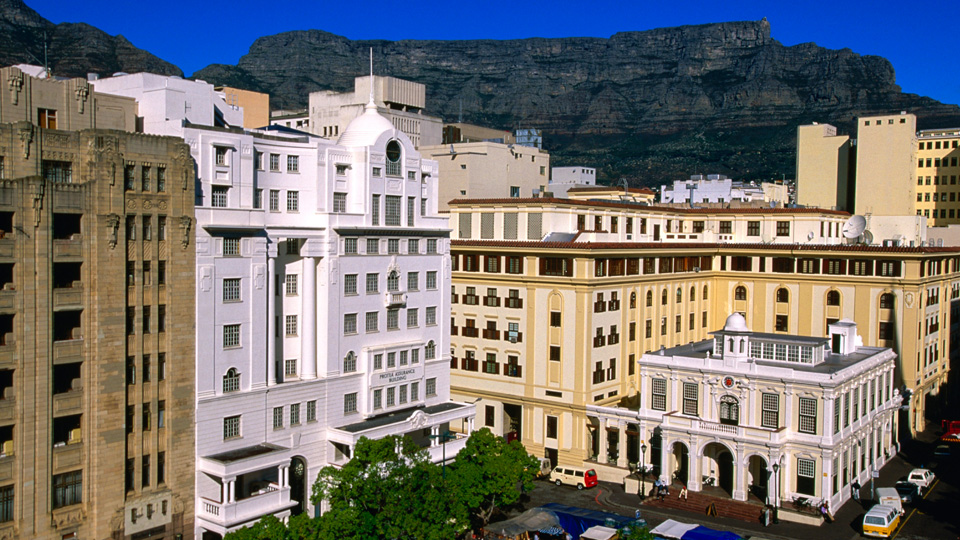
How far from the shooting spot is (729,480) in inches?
3123

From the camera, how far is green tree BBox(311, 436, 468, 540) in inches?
2205

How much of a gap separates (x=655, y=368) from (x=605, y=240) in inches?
849

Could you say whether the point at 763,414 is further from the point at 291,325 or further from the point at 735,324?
the point at 291,325

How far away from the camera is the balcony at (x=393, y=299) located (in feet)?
245

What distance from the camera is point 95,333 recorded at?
55.5m

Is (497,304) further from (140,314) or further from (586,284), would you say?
(140,314)

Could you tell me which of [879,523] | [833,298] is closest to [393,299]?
[879,523]

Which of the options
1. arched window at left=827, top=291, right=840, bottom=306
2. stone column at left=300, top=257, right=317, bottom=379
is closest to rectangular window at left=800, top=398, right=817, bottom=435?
arched window at left=827, top=291, right=840, bottom=306

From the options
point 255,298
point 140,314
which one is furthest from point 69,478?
point 255,298

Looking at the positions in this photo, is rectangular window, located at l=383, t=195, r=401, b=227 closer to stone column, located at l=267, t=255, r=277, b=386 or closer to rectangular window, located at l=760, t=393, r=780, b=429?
stone column, located at l=267, t=255, r=277, b=386

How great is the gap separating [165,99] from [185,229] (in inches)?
389

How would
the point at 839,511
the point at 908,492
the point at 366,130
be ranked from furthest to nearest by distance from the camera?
the point at 908,492 → the point at 839,511 → the point at 366,130

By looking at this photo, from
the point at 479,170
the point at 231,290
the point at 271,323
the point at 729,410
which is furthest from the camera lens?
the point at 479,170

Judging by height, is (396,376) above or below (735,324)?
below
